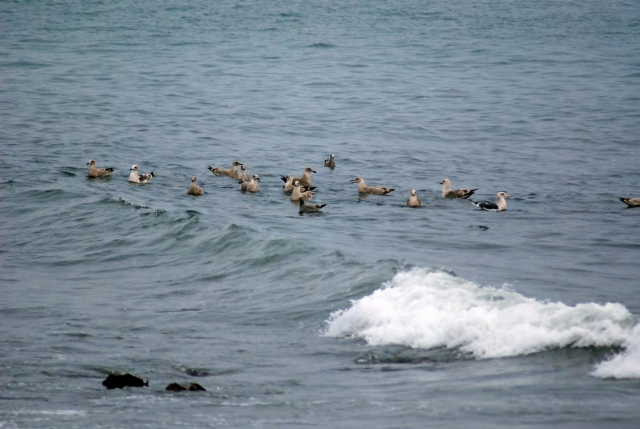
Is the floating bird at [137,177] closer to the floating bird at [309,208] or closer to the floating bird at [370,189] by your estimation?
the floating bird at [309,208]

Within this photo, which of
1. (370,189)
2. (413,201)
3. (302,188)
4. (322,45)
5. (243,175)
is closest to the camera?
(413,201)

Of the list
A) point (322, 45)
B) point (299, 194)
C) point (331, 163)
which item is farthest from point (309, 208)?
point (322, 45)

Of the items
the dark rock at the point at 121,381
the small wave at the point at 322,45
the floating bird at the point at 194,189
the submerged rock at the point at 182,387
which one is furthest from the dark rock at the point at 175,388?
the small wave at the point at 322,45

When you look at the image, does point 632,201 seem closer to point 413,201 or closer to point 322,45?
point 413,201

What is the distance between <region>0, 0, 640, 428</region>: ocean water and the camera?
1083 cm

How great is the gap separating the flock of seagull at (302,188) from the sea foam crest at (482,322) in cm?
785

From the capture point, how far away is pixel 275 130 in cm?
3631

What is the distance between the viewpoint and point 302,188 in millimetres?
24250

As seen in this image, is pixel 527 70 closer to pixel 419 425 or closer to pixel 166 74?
pixel 166 74

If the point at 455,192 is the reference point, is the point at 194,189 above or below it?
below

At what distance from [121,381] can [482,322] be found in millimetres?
4802

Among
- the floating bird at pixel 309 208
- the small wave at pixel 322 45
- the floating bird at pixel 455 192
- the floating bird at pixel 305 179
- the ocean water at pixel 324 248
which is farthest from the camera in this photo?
the small wave at pixel 322 45

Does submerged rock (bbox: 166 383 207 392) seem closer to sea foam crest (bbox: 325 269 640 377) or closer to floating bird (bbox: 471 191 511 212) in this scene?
sea foam crest (bbox: 325 269 640 377)

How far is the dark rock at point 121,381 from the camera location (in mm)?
11031
